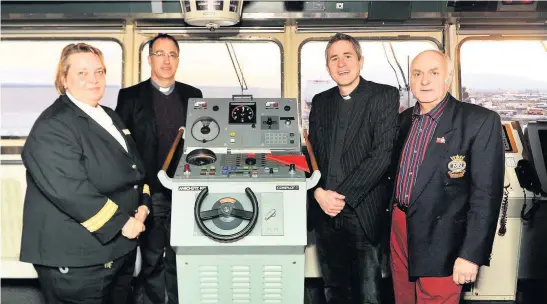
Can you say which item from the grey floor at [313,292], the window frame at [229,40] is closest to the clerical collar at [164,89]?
the window frame at [229,40]

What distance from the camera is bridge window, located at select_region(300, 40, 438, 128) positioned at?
182 inches

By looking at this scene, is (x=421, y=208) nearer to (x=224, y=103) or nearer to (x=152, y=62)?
(x=224, y=103)

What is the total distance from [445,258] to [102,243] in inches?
59.8

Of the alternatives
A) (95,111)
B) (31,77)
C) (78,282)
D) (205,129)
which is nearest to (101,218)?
(78,282)

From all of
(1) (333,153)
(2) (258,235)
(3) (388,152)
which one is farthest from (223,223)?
(3) (388,152)

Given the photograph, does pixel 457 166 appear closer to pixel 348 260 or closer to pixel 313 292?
pixel 348 260

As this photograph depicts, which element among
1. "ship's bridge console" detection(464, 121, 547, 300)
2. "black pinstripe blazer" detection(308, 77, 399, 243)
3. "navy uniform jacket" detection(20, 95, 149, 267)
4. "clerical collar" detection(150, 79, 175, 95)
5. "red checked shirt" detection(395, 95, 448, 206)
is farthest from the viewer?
"ship's bridge console" detection(464, 121, 547, 300)

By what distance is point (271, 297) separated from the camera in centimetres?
289

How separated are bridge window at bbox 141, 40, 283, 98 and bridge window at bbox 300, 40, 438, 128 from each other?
0.22 meters

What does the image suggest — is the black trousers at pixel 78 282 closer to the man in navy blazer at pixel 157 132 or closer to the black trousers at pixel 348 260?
the man in navy blazer at pixel 157 132

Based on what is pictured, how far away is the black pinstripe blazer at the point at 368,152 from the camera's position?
2.98 metres

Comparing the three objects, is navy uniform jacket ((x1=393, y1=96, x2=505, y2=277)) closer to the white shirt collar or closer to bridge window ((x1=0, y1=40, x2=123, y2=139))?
the white shirt collar

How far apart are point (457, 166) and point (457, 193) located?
120 mm

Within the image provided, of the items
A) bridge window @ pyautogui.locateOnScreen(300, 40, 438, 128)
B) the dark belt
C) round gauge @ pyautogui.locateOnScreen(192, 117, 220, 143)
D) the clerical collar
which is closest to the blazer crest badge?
the dark belt
